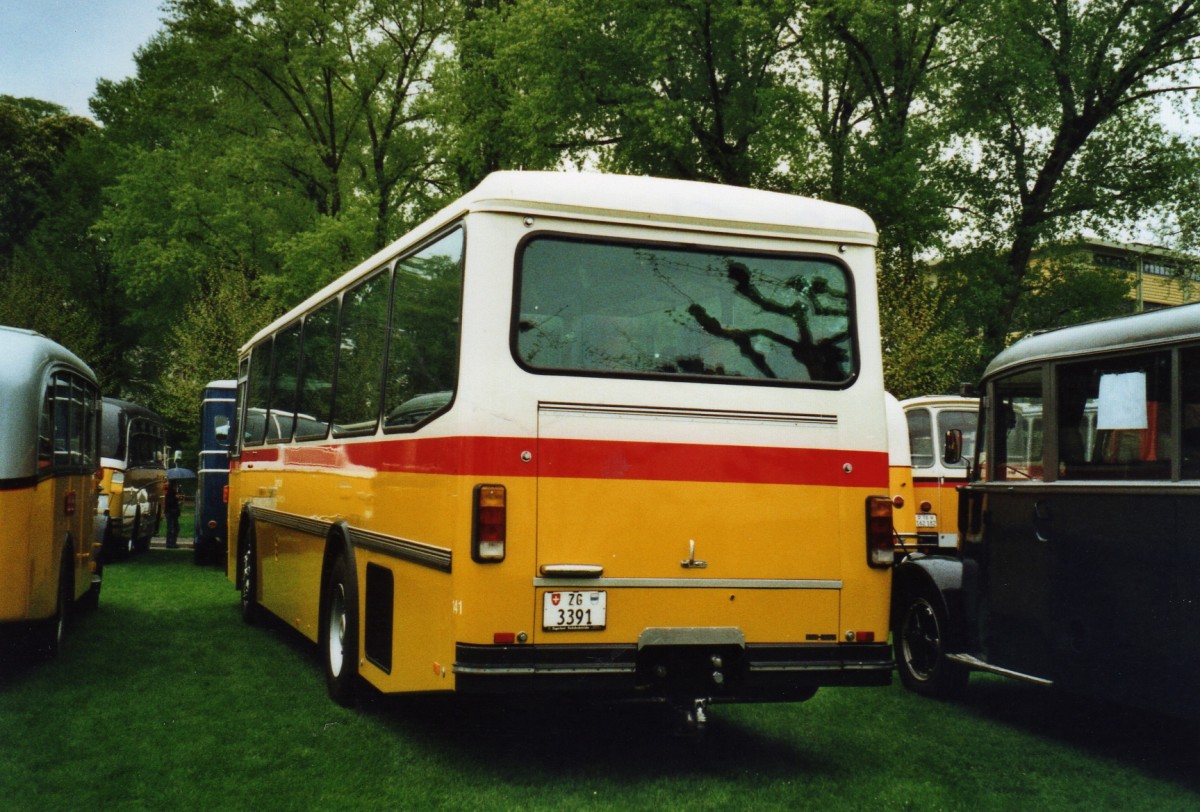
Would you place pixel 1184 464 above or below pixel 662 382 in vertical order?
below

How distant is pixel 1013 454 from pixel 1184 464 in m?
1.93

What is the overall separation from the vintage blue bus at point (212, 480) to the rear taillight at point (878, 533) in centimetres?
1549

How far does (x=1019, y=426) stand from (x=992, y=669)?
5.34 ft

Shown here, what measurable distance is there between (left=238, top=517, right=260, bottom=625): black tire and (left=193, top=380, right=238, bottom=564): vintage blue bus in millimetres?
7248

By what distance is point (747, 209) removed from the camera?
7148 millimetres

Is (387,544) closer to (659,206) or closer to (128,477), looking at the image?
(659,206)

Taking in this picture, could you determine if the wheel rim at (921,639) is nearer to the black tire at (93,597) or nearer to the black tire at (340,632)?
the black tire at (340,632)

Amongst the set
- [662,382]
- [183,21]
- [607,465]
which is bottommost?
[607,465]

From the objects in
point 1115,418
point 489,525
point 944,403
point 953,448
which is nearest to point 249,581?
point 953,448

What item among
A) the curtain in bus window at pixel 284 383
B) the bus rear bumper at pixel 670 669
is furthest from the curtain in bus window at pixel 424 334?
the curtain in bus window at pixel 284 383

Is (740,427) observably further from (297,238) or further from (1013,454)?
(297,238)

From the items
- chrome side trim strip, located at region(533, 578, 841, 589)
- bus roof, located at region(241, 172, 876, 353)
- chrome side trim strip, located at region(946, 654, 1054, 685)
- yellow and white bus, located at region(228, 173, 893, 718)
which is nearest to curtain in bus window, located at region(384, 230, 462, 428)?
yellow and white bus, located at region(228, 173, 893, 718)

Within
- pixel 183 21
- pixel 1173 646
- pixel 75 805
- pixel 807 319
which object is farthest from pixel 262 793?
pixel 183 21

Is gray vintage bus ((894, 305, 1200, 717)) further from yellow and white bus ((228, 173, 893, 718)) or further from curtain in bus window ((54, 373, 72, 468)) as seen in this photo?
curtain in bus window ((54, 373, 72, 468))
